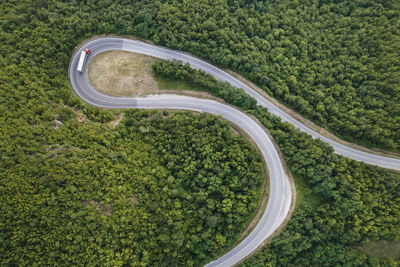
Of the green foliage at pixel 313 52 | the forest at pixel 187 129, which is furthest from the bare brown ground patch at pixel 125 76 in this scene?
the green foliage at pixel 313 52

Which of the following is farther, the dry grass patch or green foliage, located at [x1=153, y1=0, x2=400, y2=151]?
green foliage, located at [x1=153, y1=0, x2=400, y2=151]

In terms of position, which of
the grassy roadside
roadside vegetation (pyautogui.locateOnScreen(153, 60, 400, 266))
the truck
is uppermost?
the truck

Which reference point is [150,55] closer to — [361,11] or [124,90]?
[124,90]

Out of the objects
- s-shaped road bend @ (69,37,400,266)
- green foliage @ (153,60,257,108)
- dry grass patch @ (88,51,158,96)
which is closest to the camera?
s-shaped road bend @ (69,37,400,266)

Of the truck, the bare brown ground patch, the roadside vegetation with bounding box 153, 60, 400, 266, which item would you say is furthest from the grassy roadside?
the truck

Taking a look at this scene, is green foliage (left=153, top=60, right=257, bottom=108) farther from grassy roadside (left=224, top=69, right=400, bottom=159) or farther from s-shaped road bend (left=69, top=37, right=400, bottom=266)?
grassy roadside (left=224, top=69, right=400, bottom=159)

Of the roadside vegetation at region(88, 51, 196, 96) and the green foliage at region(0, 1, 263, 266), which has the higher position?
the roadside vegetation at region(88, 51, 196, 96)
